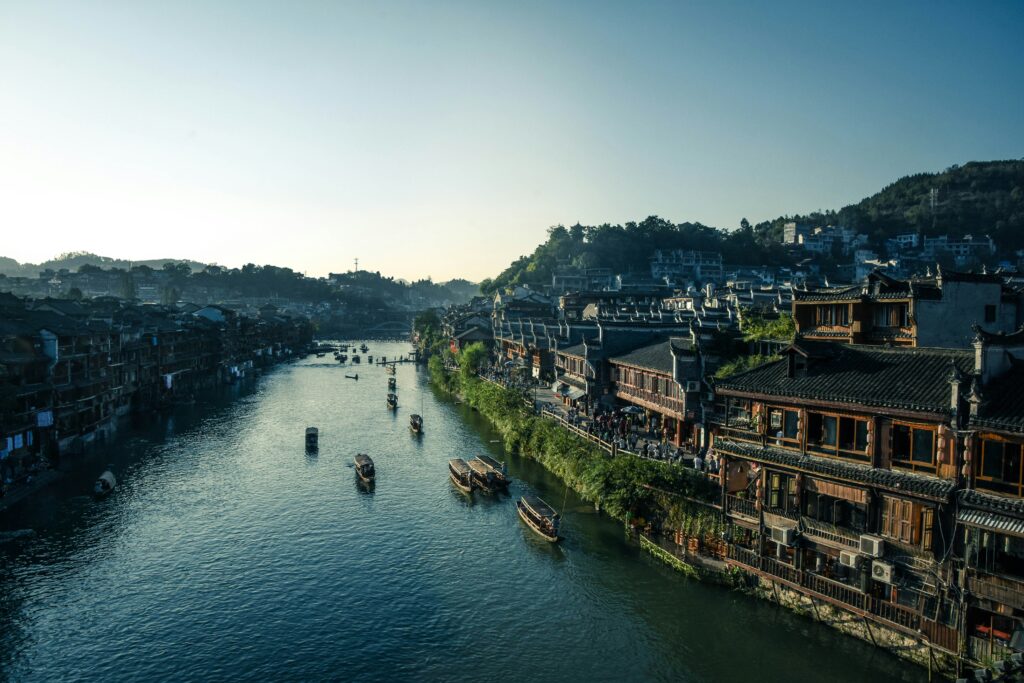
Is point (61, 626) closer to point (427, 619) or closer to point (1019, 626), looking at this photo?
point (427, 619)

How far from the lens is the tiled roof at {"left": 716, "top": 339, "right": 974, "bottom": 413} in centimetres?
2456

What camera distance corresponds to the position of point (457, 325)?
13275 cm

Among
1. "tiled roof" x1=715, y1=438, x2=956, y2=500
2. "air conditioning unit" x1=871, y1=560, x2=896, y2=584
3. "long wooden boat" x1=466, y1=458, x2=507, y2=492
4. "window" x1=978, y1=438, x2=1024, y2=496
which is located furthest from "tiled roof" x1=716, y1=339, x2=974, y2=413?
"long wooden boat" x1=466, y1=458, x2=507, y2=492

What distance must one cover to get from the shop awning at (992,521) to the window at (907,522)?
128cm

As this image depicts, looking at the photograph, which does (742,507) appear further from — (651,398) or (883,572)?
(651,398)

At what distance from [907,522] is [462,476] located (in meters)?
30.4

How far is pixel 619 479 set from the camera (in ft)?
127

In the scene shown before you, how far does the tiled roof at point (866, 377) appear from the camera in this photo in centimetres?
2456

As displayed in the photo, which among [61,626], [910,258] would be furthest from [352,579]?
[910,258]

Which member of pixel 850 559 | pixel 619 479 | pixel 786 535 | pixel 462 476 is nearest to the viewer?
pixel 850 559

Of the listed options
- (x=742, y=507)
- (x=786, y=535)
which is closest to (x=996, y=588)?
(x=786, y=535)

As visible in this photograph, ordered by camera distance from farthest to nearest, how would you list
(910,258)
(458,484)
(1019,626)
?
1. (910,258)
2. (458,484)
3. (1019,626)

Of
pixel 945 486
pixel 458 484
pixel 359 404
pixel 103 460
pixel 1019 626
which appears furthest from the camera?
pixel 359 404

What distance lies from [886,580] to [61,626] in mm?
33565
